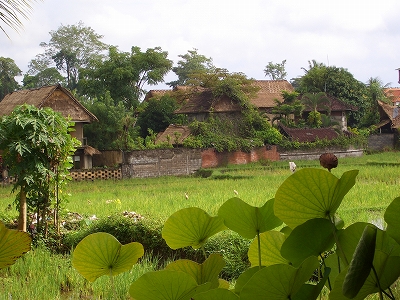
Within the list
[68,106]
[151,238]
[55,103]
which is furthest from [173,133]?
[151,238]

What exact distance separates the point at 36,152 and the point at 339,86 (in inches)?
1144

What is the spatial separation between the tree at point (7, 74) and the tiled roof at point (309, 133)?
2395cm

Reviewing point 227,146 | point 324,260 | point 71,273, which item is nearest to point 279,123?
point 227,146

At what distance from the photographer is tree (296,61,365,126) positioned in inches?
1372

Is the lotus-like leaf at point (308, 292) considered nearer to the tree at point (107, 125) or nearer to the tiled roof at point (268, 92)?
the tree at point (107, 125)

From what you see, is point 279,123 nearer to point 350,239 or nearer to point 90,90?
point 90,90

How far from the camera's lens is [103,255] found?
858 millimetres

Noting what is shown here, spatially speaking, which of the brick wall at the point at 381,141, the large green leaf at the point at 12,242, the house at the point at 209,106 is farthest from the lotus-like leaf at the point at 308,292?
the brick wall at the point at 381,141

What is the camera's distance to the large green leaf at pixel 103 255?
84 centimetres

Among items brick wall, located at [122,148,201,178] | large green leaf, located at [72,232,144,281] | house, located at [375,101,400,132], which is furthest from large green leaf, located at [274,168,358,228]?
house, located at [375,101,400,132]

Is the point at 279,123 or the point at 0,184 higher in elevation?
the point at 279,123

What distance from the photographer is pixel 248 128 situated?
30.0 metres

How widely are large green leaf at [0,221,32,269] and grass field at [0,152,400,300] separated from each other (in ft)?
1.99

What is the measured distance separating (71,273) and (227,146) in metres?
22.1
